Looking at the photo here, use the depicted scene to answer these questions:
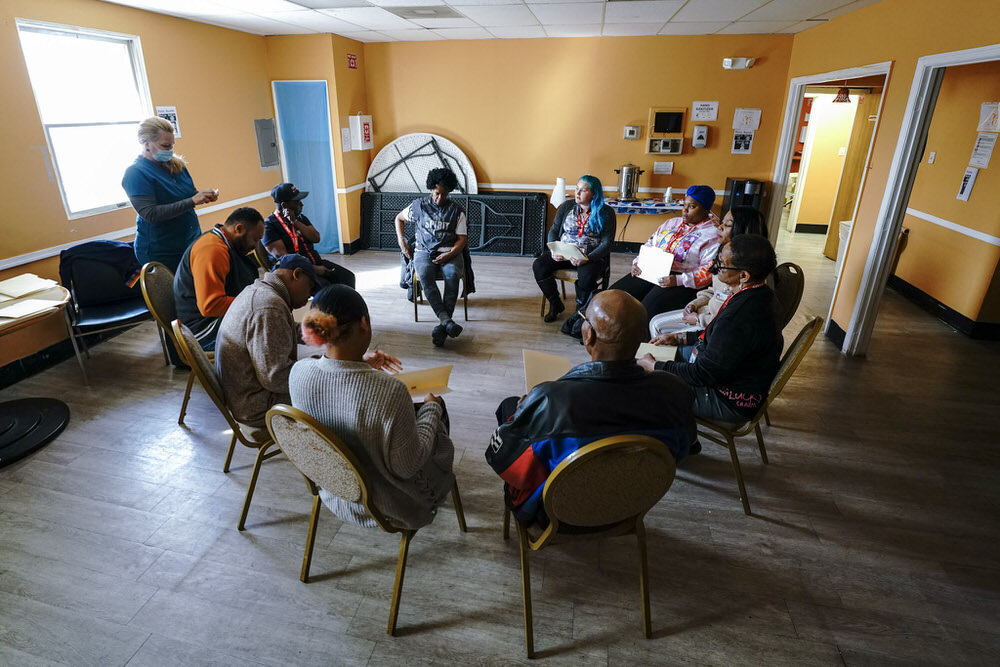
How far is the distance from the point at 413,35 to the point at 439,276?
324cm

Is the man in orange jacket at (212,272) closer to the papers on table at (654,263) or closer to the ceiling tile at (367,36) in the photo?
the papers on table at (654,263)

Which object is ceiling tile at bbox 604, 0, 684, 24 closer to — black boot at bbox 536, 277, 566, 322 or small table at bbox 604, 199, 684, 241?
small table at bbox 604, 199, 684, 241

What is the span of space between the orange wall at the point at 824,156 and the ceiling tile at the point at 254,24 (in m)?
7.14

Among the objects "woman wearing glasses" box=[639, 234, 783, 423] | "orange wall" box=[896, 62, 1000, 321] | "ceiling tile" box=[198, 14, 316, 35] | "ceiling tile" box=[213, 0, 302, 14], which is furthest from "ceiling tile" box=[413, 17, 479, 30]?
"orange wall" box=[896, 62, 1000, 321]

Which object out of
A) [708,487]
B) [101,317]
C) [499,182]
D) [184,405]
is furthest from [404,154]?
[708,487]

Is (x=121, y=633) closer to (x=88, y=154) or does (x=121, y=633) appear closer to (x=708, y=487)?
(x=708, y=487)

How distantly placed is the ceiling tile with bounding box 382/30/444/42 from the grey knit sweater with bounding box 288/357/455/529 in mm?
5203

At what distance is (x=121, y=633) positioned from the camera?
179 centimetres

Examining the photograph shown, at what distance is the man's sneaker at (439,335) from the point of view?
400 centimetres

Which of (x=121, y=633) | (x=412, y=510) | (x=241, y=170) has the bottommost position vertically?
(x=121, y=633)

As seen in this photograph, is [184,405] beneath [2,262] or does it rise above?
beneath

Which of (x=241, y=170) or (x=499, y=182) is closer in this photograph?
(x=241, y=170)

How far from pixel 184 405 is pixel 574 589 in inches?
92.5

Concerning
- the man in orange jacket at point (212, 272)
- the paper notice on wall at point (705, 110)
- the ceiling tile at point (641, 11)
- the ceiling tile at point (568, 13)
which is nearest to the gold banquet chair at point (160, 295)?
the man in orange jacket at point (212, 272)
